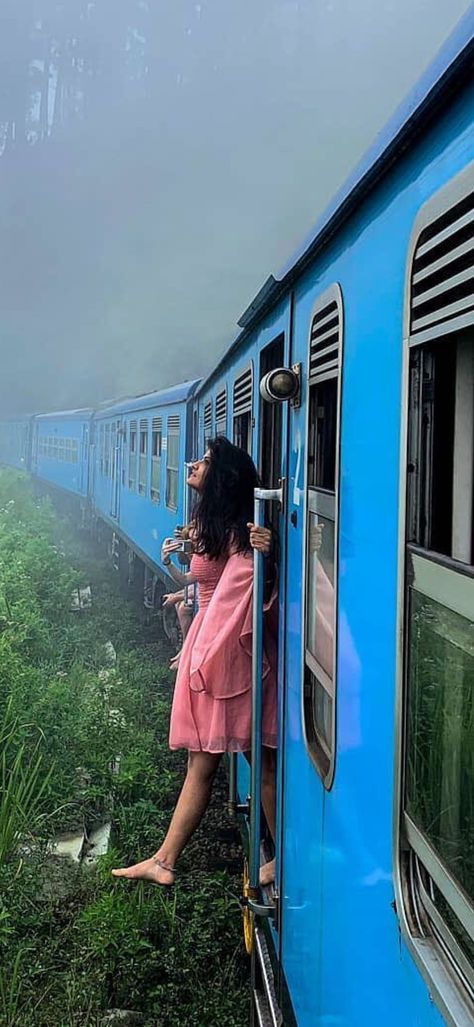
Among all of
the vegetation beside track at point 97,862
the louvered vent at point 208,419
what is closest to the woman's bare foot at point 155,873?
the vegetation beside track at point 97,862

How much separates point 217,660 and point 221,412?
2.89 m

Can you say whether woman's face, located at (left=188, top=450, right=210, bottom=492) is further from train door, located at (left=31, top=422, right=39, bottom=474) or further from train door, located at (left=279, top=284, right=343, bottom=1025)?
train door, located at (left=31, top=422, right=39, bottom=474)

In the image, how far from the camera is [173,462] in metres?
9.42

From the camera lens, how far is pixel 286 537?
9.61ft

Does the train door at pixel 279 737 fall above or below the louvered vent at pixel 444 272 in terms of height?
below

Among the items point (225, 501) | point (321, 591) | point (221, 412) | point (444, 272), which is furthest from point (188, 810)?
point (221, 412)

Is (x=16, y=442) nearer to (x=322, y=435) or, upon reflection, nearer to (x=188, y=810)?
(x=188, y=810)

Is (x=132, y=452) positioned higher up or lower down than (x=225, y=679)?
higher up

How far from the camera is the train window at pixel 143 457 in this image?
1175 centimetres

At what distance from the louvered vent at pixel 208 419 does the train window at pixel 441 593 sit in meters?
5.52

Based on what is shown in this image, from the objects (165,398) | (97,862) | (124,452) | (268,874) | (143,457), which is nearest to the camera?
(268,874)

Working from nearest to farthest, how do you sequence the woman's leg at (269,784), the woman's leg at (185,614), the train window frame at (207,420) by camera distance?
the woman's leg at (269,784) → the woman's leg at (185,614) → the train window frame at (207,420)

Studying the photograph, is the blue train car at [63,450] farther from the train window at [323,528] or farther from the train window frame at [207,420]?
the train window at [323,528]

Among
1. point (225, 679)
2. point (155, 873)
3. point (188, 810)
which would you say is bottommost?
point (155, 873)
